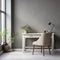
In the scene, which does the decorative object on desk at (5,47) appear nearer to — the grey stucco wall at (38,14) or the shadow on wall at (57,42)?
the grey stucco wall at (38,14)

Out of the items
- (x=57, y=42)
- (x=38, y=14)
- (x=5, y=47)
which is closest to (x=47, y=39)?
(x=57, y=42)

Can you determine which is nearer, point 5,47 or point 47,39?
point 47,39

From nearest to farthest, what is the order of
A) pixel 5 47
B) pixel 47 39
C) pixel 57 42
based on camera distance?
pixel 47 39, pixel 5 47, pixel 57 42

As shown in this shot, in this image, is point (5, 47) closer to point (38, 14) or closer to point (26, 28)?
point (26, 28)

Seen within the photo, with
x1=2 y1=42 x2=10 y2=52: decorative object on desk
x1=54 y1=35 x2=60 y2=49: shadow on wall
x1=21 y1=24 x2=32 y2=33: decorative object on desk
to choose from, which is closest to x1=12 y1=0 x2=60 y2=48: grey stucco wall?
x1=54 y1=35 x2=60 y2=49: shadow on wall

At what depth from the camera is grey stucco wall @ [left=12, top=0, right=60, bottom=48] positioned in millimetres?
7172

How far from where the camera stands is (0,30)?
7020 millimetres

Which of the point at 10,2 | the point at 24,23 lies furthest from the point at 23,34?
the point at 10,2

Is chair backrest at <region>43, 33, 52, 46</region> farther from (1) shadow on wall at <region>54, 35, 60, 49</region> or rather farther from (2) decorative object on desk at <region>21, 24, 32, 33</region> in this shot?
(2) decorative object on desk at <region>21, 24, 32, 33</region>

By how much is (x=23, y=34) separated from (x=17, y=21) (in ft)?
2.57

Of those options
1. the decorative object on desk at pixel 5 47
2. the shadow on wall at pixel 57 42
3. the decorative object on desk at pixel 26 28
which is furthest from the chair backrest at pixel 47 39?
the decorative object on desk at pixel 5 47

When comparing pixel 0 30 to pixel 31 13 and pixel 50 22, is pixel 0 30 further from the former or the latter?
pixel 50 22

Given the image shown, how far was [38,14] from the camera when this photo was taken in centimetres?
721

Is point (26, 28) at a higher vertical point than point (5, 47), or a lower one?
higher
